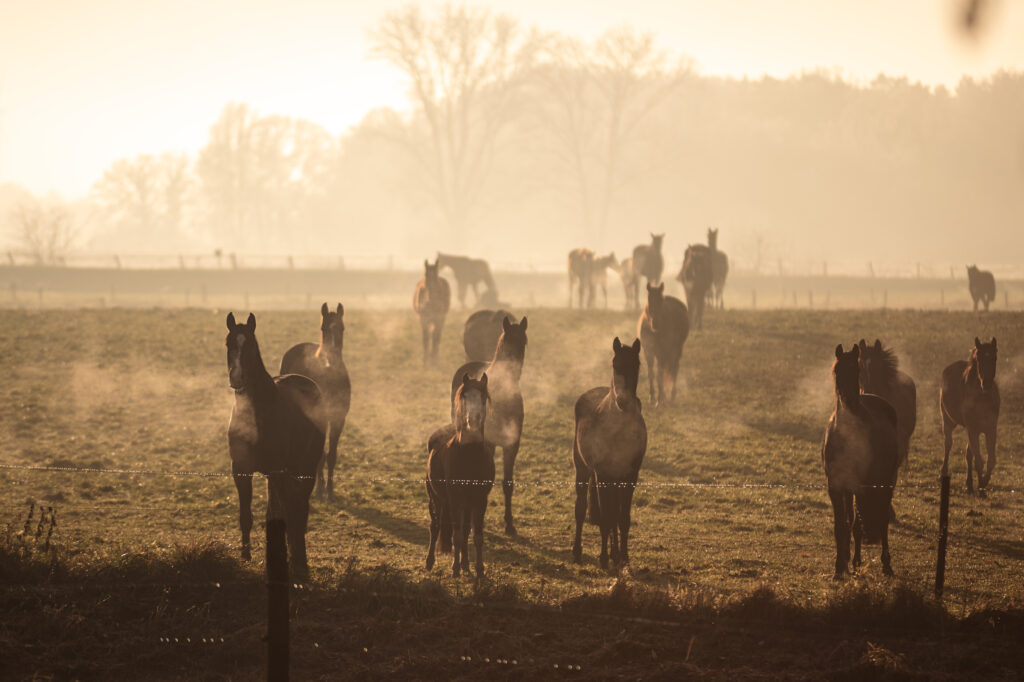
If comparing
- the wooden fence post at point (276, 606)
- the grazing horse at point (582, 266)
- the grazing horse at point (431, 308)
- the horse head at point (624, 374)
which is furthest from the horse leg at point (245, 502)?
the grazing horse at point (582, 266)

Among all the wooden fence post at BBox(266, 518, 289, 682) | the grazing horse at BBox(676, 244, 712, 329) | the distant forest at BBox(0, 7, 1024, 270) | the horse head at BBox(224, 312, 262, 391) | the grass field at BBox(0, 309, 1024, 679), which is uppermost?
the distant forest at BBox(0, 7, 1024, 270)

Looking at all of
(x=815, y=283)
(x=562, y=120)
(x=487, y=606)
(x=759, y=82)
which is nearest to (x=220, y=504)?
(x=487, y=606)

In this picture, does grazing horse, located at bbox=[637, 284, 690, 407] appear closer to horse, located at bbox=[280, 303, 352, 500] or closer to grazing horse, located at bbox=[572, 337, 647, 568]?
horse, located at bbox=[280, 303, 352, 500]

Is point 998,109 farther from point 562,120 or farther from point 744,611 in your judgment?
point 744,611

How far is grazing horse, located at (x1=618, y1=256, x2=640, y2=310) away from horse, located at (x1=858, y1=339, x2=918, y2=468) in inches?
784

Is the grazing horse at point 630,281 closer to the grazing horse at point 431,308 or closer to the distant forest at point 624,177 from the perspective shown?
the grazing horse at point 431,308

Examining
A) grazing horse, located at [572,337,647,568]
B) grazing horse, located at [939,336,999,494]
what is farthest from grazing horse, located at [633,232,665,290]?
grazing horse, located at [572,337,647,568]

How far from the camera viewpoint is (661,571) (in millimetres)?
10125

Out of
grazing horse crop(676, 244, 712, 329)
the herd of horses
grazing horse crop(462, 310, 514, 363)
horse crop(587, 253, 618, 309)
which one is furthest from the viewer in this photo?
horse crop(587, 253, 618, 309)

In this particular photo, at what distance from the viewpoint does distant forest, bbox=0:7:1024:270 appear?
257 feet

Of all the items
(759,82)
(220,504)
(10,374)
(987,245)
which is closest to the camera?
(220,504)

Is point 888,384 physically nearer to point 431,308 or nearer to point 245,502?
point 245,502

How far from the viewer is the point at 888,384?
517 inches

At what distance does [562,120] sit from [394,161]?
18972mm
